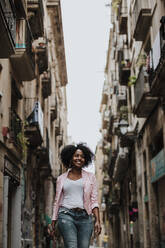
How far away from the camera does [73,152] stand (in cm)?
738

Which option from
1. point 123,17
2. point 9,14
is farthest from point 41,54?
point 9,14

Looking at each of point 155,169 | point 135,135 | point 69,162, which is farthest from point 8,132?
point 135,135

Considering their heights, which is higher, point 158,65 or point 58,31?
point 58,31

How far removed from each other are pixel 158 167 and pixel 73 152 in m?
11.9

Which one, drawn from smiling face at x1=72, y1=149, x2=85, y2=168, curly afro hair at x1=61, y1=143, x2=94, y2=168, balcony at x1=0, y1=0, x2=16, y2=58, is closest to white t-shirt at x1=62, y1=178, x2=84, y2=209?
smiling face at x1=72, y1=149, x2=85, y2=168

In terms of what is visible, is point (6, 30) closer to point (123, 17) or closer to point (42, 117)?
point (42, 117)

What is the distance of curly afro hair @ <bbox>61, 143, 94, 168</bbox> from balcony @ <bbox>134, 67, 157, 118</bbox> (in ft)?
36.1

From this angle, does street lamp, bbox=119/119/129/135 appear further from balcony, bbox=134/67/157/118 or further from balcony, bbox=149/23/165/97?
balcony, bbox=149/23/165/97

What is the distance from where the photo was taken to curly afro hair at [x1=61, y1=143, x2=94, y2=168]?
738 cm

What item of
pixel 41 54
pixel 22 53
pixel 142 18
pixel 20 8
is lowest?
pixel 22 53

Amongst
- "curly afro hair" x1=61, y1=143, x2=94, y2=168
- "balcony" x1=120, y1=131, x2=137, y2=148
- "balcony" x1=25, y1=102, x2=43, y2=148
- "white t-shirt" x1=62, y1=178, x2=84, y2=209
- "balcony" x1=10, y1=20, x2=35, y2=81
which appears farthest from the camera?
"balcony" x1=120, y1=131, x2=137, y2=148

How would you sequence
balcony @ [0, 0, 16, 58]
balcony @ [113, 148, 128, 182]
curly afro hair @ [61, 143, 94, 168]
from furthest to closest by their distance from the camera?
balcony @ [113, 148, 128, 182]
balcony @ [0, 0, 16, 58]
curly afro hair @ [61, 143, 94, 168]

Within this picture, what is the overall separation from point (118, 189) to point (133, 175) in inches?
439

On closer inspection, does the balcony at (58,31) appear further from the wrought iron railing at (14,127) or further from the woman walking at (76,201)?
the woman walking at (76,201)
